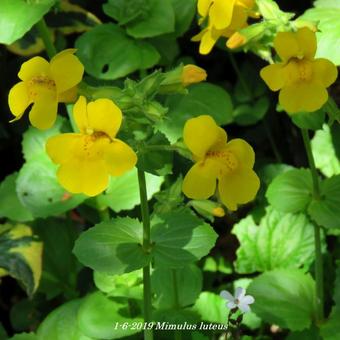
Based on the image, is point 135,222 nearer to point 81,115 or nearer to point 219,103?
point 81,115

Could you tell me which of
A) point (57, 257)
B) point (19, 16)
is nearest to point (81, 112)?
point (19, 16)

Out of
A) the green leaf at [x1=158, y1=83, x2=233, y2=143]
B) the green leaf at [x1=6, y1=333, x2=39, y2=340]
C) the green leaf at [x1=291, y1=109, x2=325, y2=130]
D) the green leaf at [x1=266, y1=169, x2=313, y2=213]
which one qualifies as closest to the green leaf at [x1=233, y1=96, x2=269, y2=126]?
the green leaf at [x1=158, y1=83, x2=233, y2=143]

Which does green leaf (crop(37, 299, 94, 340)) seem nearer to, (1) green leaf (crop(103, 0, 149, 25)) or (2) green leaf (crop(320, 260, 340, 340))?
(2) green leaf (crop(320, 260, 340, 340))

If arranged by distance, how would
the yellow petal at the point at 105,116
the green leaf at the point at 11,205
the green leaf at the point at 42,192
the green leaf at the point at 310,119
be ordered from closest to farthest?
the yellow petal at the point at 105,116, the green leaf at the point at 310,119, the green leaf at the point at 42,192, the green leaf at the point at 11,205

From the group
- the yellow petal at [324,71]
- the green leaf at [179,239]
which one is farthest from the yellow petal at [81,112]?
the yellow petal at [324,71]

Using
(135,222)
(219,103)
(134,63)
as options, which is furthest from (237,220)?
(135,222)

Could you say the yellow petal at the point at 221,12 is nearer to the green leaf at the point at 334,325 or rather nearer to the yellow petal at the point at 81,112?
the yellow petal at the point at 81,112
